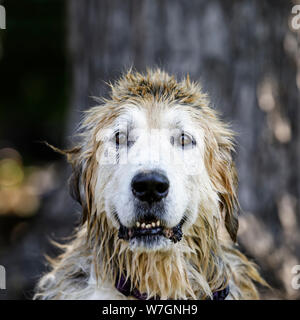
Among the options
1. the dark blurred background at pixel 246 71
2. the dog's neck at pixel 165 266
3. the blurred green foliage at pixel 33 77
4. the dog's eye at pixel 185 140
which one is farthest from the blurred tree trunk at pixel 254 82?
the blurred green foliage at pixel 33 77

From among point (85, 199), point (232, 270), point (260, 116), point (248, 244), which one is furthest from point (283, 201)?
point (85, 199)

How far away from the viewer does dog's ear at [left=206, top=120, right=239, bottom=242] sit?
10.7 feet

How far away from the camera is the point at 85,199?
3387mm

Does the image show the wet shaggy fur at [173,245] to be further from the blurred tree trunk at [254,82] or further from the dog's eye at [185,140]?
the blurred tree trunk at [254,82]

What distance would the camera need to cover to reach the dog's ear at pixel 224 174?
3273mm

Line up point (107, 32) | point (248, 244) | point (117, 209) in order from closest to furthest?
point (117, 209) < point (248, 244) < point (107, 32)

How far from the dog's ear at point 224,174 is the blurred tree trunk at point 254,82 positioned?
2.01 metres

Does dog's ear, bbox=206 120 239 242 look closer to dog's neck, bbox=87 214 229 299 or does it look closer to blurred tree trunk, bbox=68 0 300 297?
dog's neck, bbox=87 214 229 299

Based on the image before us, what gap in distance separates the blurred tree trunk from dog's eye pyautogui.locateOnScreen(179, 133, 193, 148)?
226cm

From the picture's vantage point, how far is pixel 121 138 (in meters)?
3.17

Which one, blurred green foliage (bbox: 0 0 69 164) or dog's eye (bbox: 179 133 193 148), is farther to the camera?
blurred green foliage (bbox: 0 0 69 164)

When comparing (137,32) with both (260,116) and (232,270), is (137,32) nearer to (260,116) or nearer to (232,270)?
(260,116)

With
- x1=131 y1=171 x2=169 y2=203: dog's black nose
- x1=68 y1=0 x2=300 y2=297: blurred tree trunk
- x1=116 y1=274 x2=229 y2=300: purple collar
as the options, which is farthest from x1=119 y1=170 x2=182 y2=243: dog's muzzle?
x1=68 y1=0 x2=300 y2=297: blurred tree trunk
